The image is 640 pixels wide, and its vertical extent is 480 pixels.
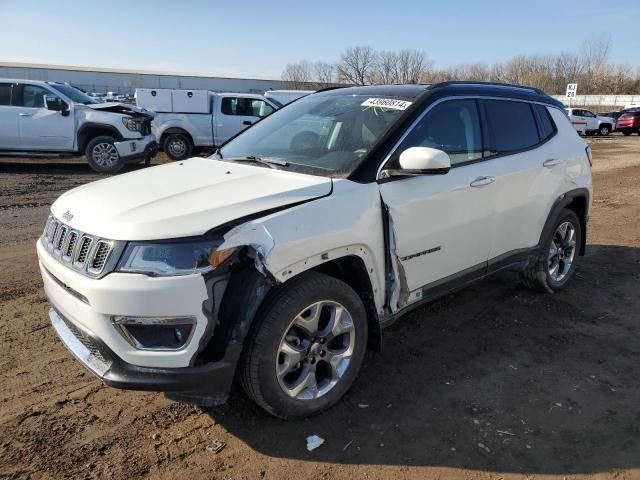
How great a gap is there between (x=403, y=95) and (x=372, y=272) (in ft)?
4.52

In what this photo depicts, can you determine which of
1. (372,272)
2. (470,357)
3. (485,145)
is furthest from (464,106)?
(470,357)

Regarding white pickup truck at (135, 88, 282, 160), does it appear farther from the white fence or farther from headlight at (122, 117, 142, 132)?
the white fence

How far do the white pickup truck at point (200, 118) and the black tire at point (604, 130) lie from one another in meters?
25.8

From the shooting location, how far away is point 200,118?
15422 millimetres

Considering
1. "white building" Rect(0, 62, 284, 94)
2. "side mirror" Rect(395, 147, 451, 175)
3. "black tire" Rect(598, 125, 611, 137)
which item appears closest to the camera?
"side mirror" Rect(395, 147, 451, 175)

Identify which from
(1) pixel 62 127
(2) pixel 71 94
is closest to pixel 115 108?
(1) pixel 62 127

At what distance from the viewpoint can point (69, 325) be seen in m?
2.88

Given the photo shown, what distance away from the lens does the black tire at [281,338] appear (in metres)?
2.69

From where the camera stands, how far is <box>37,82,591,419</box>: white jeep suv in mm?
2520

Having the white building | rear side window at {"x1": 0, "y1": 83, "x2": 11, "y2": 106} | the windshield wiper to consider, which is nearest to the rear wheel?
rear side window at {"x1": 0, "y1": 83, "x2": 11, "y2": 106}

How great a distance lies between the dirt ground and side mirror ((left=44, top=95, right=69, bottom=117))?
8607 mm

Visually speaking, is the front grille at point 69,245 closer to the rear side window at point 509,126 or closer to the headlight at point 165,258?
the headlight at point 165,258

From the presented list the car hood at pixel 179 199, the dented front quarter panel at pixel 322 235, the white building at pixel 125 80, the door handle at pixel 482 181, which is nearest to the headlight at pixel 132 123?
the car hood at pixel 179 199

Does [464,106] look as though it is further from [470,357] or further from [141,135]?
[141,135]
